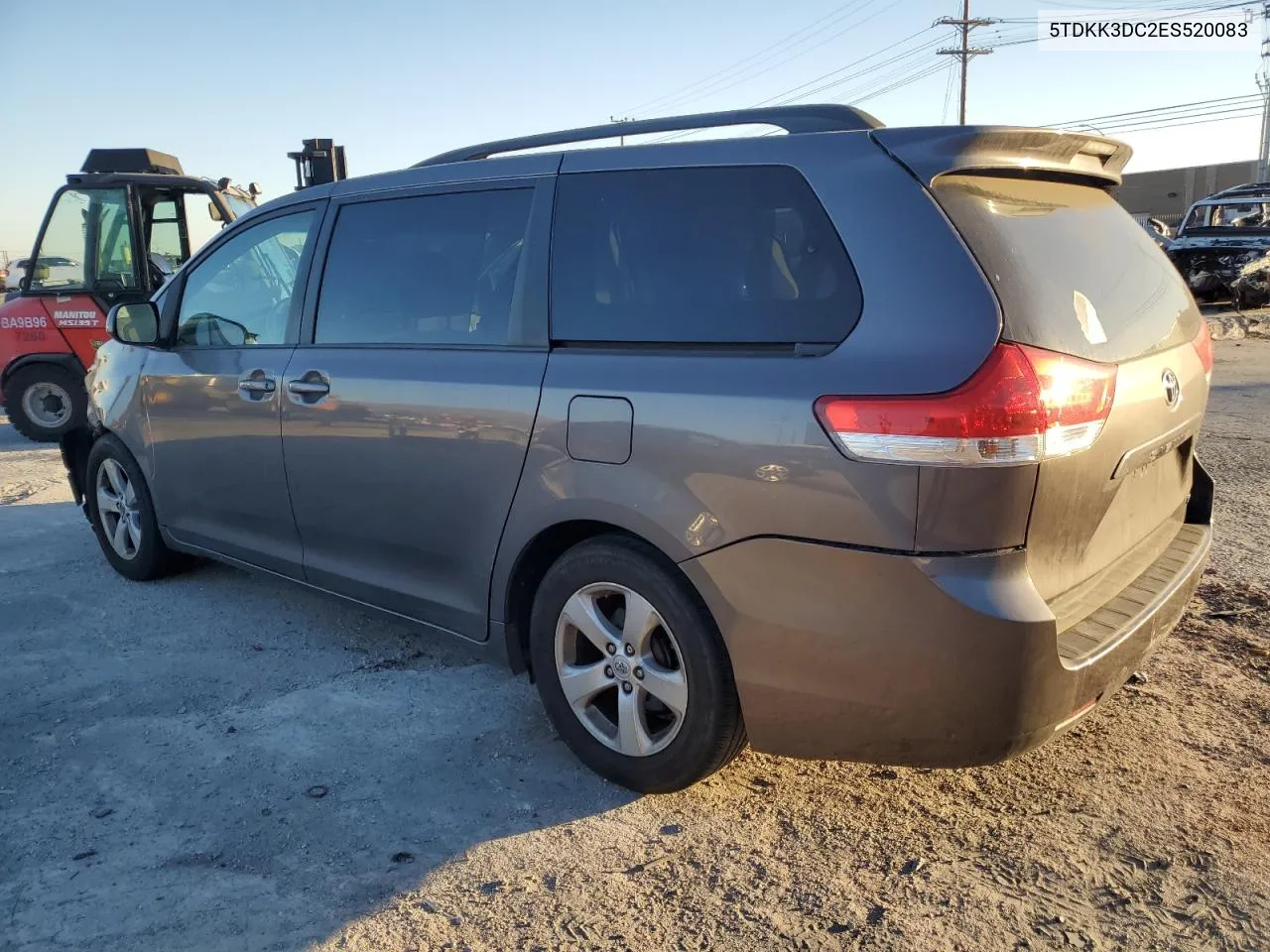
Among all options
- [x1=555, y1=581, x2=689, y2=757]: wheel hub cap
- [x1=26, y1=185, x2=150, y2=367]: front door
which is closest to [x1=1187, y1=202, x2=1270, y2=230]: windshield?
[x1=26, y1=185, x2=150, y2=367]: front door

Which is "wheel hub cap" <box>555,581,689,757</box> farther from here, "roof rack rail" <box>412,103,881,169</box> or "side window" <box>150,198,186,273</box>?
"side window" <box>150,198,186,273</box>

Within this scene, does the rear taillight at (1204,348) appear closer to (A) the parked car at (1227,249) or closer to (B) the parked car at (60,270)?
(B) the parked car at (60,270)

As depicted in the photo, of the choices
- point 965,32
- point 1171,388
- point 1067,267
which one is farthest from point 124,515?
point 965,32

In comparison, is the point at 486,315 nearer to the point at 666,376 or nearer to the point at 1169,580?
the point at 666,376

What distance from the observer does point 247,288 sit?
441cm

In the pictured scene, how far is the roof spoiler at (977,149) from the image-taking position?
254cm

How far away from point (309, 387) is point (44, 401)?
24.8 feet

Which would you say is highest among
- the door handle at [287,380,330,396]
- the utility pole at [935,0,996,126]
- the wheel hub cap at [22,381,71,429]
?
the utility pole at [935,0,996,126]

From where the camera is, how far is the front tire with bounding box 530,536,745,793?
2768 millimetres

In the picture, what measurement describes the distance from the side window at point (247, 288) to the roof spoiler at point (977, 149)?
2489 millimetres

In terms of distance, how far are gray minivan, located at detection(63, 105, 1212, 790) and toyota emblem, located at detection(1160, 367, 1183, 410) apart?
0.06ft

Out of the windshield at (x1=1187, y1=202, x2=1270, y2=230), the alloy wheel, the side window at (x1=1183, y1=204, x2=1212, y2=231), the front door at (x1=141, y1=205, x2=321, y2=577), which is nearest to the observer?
the front door at (x1=141, y1=205, x2=321, y2=577)

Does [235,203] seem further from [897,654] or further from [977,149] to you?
[897,654]

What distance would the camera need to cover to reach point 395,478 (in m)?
3.53
